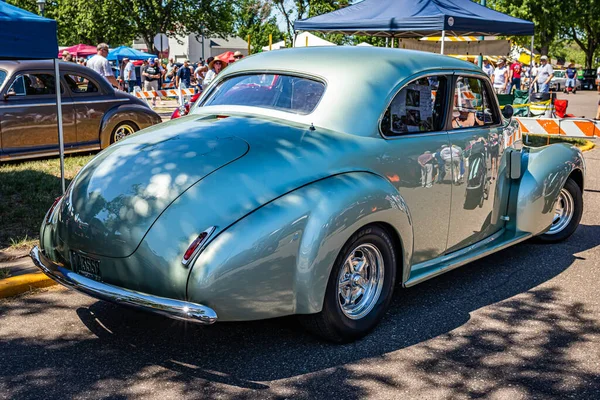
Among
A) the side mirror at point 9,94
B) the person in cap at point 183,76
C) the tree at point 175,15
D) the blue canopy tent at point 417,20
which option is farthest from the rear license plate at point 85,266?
the tree at point 175,15

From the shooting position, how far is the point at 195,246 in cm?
363

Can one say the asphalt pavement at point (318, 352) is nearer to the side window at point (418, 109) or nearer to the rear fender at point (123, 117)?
the side window at point (418, 109)

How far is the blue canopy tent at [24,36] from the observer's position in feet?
20.3

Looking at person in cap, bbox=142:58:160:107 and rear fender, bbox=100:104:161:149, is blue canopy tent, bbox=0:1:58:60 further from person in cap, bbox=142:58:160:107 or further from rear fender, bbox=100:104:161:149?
person in cap, bbox=142:58:160:107

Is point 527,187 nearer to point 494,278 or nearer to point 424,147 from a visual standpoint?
point 494,278

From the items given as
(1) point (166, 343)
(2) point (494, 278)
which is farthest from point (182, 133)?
(2) point (494, 278)

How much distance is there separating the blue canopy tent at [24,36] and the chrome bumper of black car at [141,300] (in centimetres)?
312

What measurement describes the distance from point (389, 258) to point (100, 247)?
182 cm

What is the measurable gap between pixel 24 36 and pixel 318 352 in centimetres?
423

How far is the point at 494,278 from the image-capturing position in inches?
224

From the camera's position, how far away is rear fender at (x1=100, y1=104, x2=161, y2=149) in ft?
36.6

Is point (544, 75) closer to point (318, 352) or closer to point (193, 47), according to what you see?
point (318, 352)

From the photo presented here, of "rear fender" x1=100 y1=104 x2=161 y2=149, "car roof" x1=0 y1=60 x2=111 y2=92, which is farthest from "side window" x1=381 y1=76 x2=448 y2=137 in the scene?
"rear fender" x1=100 y1=104 x2=161 y2=149

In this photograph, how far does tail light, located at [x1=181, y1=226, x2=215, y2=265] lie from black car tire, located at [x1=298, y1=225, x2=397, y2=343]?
0.80m
